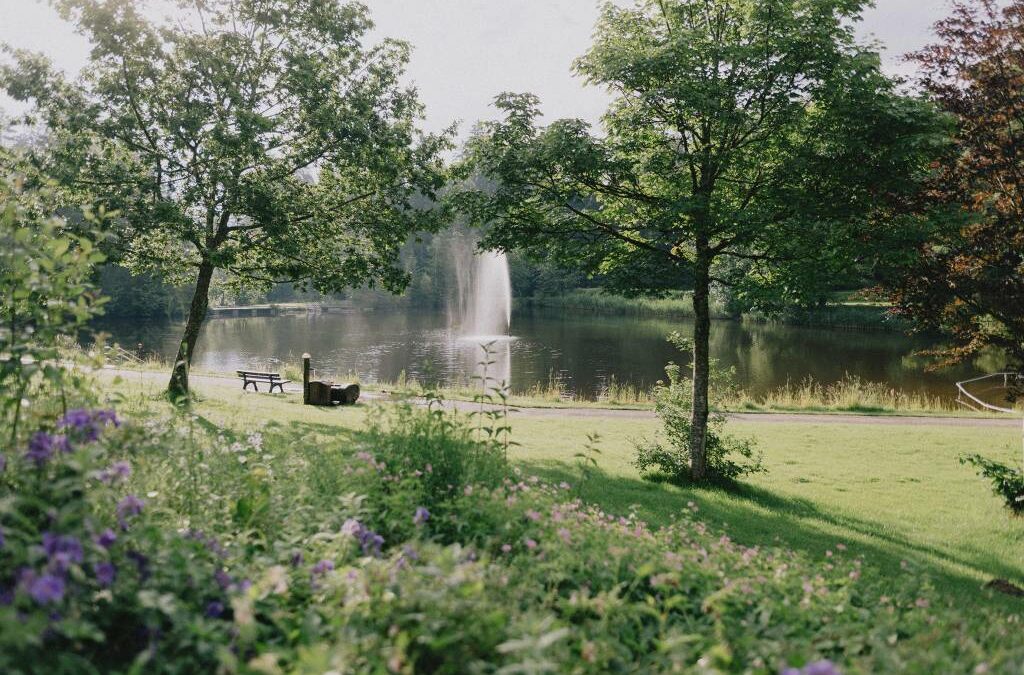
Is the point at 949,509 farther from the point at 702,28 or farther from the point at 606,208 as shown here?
the point at 702,28

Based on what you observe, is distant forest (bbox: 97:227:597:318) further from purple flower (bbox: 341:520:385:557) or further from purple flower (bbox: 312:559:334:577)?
purple flower (bbox: 312:559:334:577)

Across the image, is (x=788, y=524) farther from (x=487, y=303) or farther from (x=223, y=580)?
(x=487, y=303)

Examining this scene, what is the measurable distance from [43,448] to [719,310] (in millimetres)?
58826

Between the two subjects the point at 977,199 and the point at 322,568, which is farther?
the point at 977,199

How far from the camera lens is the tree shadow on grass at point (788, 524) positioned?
6398mm

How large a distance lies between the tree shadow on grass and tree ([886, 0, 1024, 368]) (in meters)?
2.79

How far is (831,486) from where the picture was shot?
10.2m

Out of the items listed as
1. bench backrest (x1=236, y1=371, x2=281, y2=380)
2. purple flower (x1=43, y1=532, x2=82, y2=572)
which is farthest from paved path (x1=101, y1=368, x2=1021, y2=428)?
purple flower (x1=43, y1=532, x2=82, y2=572)

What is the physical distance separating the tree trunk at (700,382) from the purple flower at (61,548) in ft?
27.5

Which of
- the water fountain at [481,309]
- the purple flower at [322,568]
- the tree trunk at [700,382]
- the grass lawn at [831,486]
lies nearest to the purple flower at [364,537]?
the purple flower at [322,568]

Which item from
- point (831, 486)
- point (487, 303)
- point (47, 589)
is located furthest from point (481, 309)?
point (47, 589)

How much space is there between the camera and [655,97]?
816 cm

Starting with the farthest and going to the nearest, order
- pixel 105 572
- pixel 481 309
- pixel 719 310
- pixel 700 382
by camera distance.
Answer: pixel 481 309, pixel 719 310, pixel 700 382, pixel 105 572

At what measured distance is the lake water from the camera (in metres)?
29.2
